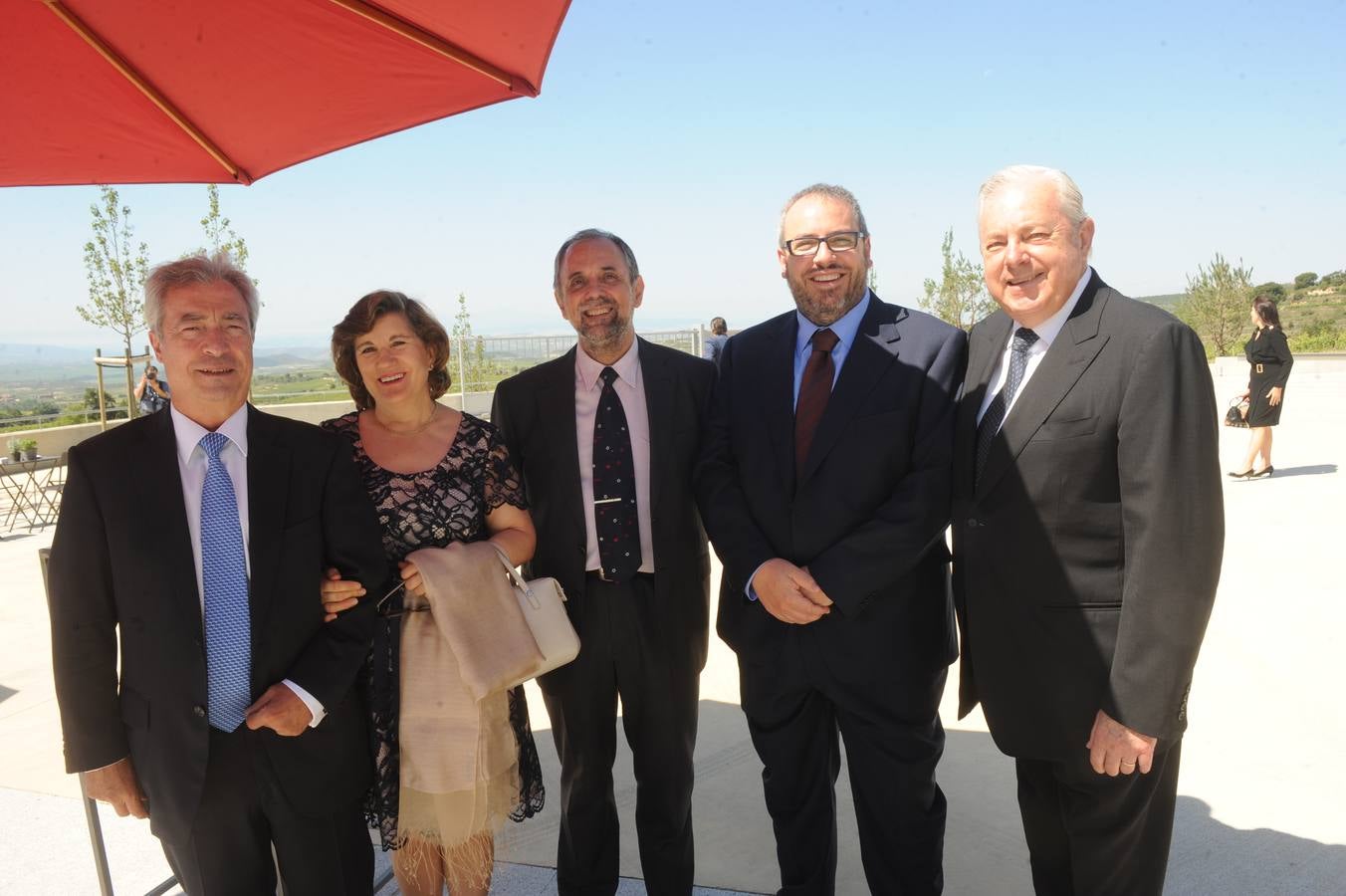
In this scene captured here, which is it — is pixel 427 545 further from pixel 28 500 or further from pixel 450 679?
pixel 28 500

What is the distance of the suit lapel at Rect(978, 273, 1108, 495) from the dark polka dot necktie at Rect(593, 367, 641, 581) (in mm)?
1080

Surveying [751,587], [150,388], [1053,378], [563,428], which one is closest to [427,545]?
[563,428]

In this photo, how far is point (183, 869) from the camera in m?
1.94

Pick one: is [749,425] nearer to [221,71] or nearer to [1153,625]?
[1153,625]

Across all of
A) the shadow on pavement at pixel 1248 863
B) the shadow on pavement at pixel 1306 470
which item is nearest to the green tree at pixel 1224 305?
the shadow on pavement at pixel 1306 470

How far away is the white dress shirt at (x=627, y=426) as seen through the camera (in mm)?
2619

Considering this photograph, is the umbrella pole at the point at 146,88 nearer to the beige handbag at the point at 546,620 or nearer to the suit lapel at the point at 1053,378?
the beige handbag at the point at 546,620

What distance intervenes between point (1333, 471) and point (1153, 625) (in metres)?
10.2

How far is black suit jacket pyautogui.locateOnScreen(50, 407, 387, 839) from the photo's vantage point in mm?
1830

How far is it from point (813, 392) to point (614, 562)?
819 millimetres

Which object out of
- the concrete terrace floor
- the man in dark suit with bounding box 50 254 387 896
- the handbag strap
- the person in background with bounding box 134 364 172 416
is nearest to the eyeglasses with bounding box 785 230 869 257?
the handbag strap

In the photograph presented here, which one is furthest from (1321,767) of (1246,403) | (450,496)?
(1246,403)

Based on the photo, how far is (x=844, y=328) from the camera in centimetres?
246

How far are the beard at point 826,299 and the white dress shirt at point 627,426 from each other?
0.60m
